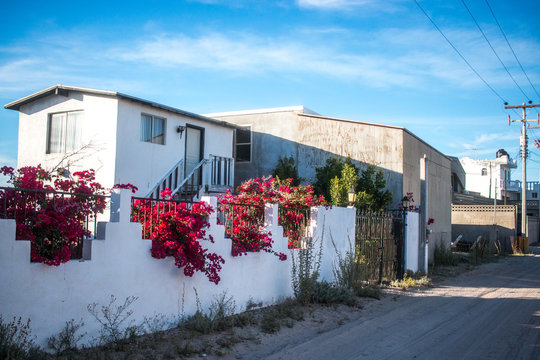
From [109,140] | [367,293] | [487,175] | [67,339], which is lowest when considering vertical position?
[367,293]

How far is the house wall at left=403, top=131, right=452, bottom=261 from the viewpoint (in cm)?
1742

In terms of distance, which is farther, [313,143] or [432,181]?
[432,181]

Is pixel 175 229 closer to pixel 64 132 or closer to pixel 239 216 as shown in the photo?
pixel 239 216

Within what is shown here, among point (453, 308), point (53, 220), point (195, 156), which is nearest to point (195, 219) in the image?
point (53, 220)

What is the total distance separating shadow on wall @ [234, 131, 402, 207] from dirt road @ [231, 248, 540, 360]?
17.1 feet

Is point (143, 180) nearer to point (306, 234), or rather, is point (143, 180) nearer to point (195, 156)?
point (195, 156)

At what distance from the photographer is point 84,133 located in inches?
552

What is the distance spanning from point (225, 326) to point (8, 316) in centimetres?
330

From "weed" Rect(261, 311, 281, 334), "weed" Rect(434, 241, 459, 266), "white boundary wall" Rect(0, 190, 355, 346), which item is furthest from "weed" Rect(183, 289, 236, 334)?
"weed" Rect(434, 241, 459, 266)

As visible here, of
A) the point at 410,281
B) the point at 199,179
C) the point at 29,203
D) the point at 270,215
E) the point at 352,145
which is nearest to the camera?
the point at 29,203

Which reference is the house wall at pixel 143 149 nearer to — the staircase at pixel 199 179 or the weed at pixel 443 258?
the staircase at pixel 199 179

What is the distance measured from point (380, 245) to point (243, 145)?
8987 mm

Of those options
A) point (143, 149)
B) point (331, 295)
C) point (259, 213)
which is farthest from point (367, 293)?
point (143, 149)

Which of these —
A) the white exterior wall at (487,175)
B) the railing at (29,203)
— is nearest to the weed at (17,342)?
the railing at (29,203)
